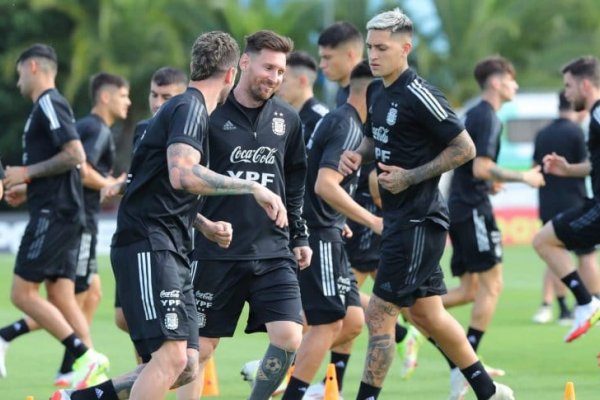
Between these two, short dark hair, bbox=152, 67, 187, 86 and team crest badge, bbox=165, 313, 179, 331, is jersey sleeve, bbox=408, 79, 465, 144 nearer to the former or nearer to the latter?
team crest badge, bbox=165, 313, 179, 331

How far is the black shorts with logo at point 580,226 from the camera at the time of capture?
1148 cm

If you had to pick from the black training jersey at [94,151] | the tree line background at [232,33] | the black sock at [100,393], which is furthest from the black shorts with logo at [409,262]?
the tree line background at [232,33]

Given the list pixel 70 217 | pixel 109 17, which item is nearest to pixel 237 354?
pixel 70 217

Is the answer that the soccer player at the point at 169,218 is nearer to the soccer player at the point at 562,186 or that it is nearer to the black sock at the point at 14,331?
the black sock at the point at 14,331

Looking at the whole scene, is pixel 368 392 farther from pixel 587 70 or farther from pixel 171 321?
pixel 587 70

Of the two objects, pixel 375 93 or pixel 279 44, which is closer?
pixel 279 44

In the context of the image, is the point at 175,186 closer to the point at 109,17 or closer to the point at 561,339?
the point at 561,339

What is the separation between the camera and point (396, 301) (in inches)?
344

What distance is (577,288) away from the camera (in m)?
11.3

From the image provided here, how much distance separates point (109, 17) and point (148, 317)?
105 feet

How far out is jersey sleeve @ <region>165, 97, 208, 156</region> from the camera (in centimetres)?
720

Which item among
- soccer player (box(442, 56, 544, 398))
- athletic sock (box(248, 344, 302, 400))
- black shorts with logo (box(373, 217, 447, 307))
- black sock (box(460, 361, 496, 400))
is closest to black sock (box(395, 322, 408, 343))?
soccer player (box(442, 56, 544, 398))

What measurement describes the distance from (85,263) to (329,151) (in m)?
3.75

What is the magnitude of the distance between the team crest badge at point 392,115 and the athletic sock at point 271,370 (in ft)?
5.48
